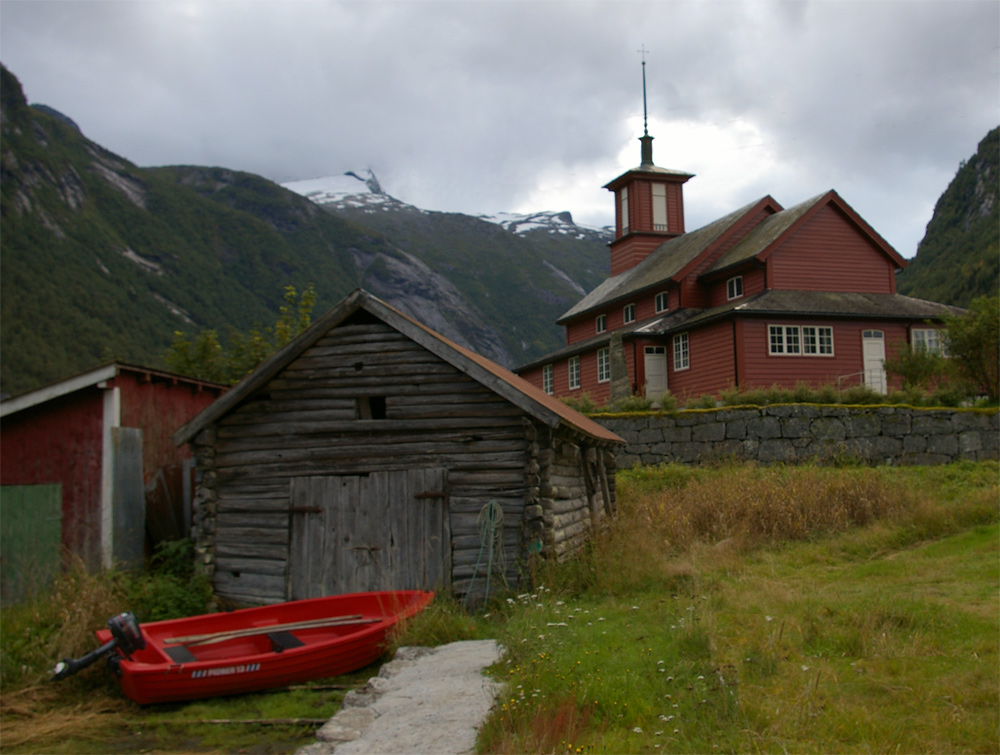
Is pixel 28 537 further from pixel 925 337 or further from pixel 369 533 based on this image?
pixel 925 337

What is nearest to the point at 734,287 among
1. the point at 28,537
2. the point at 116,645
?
the point at 28,537

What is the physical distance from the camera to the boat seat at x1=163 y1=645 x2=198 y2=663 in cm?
1025

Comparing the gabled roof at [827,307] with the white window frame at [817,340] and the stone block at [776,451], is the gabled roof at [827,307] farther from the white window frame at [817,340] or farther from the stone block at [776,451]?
the stone block at [776,451]

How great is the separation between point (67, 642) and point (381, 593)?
391 centimetres

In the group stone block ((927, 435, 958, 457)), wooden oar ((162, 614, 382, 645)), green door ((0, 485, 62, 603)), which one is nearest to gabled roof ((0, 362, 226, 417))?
green door ((0, 485, 62, 603))

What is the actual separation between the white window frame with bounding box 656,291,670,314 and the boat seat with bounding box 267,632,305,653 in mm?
24155

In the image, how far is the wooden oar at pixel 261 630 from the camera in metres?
10.6

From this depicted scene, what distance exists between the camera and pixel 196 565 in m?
12.8

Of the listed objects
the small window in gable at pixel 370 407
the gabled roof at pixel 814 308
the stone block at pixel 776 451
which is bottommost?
the stone block at pixel 776 451

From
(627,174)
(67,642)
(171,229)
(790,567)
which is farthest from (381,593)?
(171,229)

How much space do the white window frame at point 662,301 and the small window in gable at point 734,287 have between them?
97.6 inches

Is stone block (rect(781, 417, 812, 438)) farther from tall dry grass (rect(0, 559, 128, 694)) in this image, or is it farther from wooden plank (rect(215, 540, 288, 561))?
tall dry grass (rect(0, 559, 128, 694))

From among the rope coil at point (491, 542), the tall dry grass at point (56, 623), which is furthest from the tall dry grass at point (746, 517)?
the tall dry grass at point (56, 623)

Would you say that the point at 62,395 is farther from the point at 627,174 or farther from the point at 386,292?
the point at 386,292
